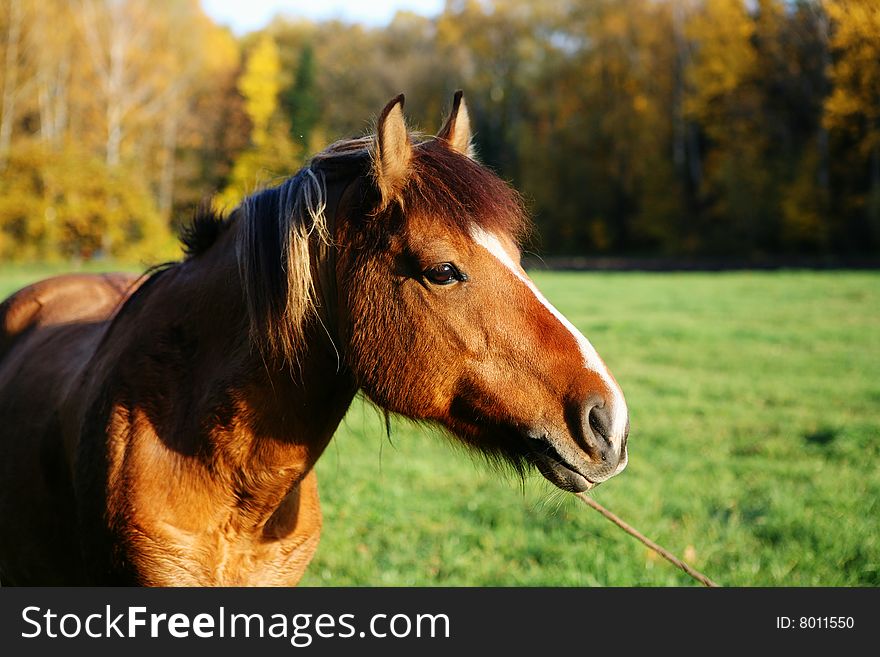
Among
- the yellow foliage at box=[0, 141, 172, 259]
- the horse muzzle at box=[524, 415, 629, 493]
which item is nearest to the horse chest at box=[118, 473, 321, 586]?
the horse muzzle at box=[524, 415, 629, 493]

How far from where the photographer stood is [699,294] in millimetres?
20188

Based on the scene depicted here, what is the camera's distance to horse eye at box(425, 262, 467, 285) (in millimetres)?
2098

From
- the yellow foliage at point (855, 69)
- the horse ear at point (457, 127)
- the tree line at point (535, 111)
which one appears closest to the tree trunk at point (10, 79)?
the tree line at point (535, 111)

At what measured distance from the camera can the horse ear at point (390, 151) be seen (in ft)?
6.86

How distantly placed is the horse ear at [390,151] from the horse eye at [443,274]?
0.81 feet

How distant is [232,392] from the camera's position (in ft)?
7.49

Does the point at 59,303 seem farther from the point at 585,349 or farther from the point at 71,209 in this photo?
the point at 71,209

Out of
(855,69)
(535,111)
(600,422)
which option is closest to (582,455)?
(600,422)

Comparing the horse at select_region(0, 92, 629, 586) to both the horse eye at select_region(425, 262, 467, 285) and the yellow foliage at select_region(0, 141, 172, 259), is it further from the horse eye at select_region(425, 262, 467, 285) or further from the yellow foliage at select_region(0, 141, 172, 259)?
the yellow foliage at select_region(0, 141, 172, 259)

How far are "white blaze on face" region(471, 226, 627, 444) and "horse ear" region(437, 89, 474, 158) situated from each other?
0.57 m

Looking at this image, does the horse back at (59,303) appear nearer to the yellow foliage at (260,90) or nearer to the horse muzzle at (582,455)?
the horse muzzle at (582,455)

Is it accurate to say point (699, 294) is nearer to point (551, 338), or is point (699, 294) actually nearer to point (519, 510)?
point (519, 510)
